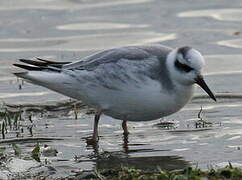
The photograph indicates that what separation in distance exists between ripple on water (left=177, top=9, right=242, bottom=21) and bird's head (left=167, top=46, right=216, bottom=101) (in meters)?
7.51

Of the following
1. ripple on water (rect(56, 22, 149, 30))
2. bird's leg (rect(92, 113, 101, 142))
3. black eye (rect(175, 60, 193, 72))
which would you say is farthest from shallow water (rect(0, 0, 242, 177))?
black eye (rect(175, 60, 193, 72))

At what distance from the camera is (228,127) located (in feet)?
35.4

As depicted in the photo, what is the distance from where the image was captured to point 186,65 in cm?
977

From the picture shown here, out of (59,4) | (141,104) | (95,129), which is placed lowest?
(95,129)

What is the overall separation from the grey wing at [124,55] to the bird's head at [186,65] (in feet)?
0.74

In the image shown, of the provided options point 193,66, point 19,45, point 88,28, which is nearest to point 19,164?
point 193,66

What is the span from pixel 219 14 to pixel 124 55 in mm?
7690

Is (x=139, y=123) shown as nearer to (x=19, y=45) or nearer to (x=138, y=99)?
(x=138, y=99)

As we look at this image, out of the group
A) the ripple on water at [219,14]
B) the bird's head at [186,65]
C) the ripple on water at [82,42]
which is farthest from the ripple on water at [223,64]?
the bird's head at [186,65]

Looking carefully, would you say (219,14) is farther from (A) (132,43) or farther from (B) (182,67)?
(B) (182,67)

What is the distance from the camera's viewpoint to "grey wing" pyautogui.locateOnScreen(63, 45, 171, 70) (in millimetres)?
9992

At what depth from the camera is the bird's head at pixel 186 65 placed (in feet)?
31.8

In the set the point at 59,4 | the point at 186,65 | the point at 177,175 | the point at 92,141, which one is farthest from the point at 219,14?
the point at 177,175

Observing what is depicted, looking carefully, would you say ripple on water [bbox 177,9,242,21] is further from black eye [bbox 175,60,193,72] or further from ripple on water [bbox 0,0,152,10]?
black eye [bbox 175,60,193,72]
